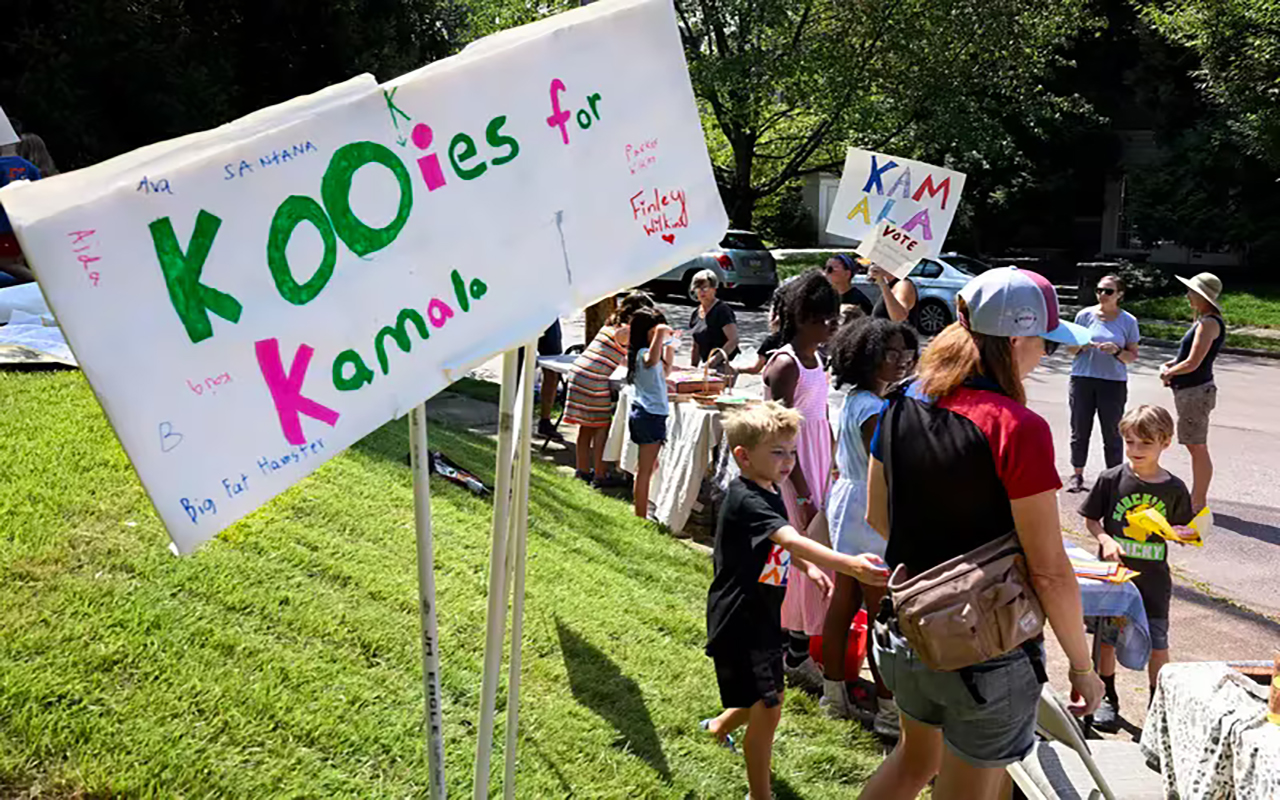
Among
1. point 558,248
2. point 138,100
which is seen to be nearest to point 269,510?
point 558,248

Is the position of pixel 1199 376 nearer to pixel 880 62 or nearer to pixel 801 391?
pixel 801 391

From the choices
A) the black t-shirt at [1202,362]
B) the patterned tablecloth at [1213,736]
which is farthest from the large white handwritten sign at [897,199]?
the patterned tablecloth at [1213,736]

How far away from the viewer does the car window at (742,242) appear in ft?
71.8

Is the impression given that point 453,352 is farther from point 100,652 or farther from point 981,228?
point 981,228

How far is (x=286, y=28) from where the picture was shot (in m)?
10.8

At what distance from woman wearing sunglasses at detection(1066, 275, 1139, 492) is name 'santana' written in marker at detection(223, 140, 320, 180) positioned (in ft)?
24.6

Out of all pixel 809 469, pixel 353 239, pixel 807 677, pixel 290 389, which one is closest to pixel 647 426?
pixel 809 469

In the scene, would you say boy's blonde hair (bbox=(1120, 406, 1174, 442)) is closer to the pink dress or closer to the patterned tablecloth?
the patterned tablecloth

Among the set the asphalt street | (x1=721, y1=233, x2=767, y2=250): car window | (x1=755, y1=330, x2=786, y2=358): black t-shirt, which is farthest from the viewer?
(x1=721, y1=233, x2=767, y2=250): car window

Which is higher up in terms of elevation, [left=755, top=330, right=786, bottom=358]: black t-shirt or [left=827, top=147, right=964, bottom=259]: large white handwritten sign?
[left=827, top=147, right=964, bottom=259]: large white handwritten sign

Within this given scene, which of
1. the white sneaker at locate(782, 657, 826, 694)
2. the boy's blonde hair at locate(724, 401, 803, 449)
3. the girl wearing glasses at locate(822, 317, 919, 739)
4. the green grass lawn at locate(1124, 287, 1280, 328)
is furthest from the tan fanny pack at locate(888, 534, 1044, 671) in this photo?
the green grass lawn at locate(1124, 287, 1280, 328)

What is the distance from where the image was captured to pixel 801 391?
5.36 metres

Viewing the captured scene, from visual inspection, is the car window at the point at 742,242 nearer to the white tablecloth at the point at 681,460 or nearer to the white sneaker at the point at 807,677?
the white tablecloth at the point at 681,460

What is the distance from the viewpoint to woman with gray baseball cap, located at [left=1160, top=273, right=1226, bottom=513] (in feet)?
25.4
